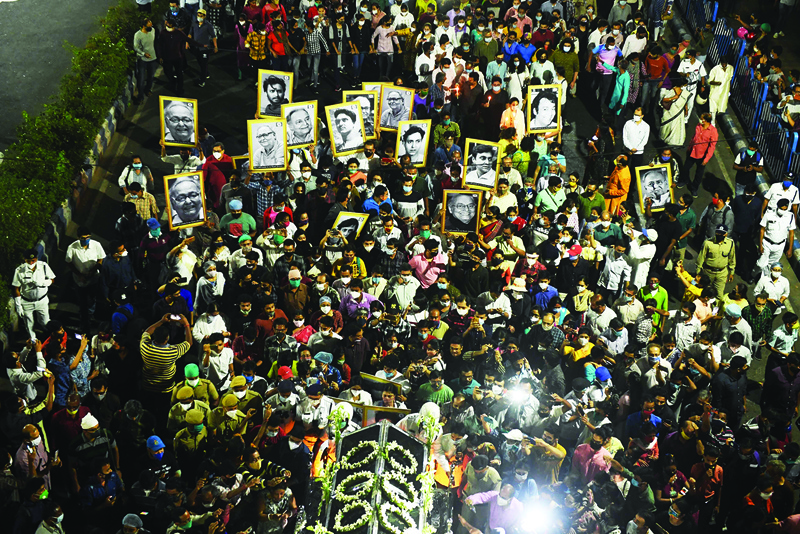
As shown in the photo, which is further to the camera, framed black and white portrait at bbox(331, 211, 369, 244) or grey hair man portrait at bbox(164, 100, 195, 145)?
grey hair man portrait at bbox(164, 100, 195, 145)

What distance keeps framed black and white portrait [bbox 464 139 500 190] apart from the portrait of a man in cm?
248

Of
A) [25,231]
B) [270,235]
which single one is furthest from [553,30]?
[25,231]

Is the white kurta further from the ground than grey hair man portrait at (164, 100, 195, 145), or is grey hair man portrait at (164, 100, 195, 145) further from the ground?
the white kurta

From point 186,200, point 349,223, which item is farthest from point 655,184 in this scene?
point 186,200

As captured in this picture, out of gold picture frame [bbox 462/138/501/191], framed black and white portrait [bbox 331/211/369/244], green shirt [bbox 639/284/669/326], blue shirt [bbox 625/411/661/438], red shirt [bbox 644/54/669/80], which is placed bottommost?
blue shirt [bbox 625/411/661/438]

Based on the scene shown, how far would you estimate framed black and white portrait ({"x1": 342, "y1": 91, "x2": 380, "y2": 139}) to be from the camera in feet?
64.7

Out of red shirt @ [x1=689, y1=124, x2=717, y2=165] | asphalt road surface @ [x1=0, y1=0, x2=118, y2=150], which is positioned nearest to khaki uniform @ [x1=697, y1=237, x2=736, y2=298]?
red shirt @ [x1=689, y1=124, x2=717, y2=165]

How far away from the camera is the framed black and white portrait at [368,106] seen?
64.7 feet

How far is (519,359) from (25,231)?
29.3 feet

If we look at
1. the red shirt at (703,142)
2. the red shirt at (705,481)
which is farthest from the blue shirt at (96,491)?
the red shirt at (703,142)

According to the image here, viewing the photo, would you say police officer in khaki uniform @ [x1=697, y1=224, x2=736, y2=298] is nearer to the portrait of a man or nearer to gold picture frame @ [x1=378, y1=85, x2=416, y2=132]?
the portrait of a man

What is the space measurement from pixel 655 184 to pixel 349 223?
5432mm

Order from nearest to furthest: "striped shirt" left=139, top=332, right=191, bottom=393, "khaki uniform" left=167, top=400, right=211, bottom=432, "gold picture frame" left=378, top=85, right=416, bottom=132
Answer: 1. "khaki uniform" left=167, top=400, right=211, bottom=432
2. "striped shirt" left=139, top=332, right=191, bottom=393
3. "gold picture frame" left=378, top=85, right=416, bottom=132

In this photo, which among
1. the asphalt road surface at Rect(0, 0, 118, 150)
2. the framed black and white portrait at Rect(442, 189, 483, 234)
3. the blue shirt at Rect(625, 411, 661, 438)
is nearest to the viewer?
the blue shirt at Rect(625, 411, 661, 438)
